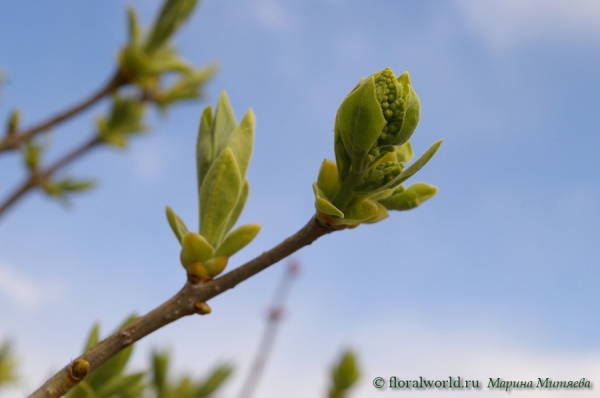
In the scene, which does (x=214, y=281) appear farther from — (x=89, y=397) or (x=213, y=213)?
(x=89, y=397)

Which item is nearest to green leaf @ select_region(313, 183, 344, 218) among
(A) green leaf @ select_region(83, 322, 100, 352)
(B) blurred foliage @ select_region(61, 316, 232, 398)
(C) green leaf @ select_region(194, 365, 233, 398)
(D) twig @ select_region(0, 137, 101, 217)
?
(B) blurred foliage @ select_region(61, 316, 232, 398)

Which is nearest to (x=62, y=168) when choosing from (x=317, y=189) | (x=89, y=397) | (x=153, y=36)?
(x=153, y=36)

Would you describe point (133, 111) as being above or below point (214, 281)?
above

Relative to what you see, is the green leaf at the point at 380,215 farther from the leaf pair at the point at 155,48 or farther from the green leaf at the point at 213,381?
the leaf pair at the point at 155,48

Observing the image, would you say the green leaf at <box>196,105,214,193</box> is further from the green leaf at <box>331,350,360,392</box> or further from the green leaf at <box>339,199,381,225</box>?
the green leaf at <box>331,350,360,392</box>

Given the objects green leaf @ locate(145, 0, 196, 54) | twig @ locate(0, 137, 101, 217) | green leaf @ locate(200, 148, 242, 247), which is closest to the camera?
green leaf @ locate(200, 148, 242, 247)

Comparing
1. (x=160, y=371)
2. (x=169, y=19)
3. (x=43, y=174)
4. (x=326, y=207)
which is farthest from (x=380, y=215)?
(x=43, y=174)

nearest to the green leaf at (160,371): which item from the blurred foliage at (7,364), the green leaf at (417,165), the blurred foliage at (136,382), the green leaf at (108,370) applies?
the blurred foliage at (136,382)
